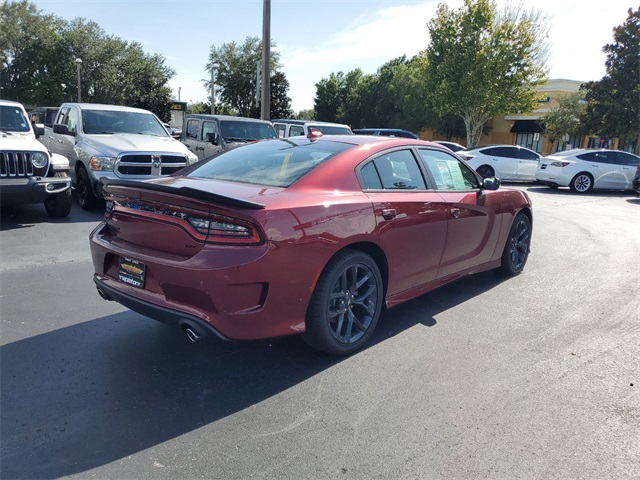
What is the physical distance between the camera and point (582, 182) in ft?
55.3

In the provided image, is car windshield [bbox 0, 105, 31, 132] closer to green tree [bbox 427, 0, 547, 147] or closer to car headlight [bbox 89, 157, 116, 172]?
car headlight [bbox 89, 157, 116, 172]

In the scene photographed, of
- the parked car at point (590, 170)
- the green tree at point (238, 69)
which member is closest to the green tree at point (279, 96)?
the green tree at point (238, 69)

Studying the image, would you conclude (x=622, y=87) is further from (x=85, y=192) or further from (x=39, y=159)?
(x=39, y=159)

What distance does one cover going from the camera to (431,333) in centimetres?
427

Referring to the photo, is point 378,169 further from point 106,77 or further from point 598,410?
point 106,77

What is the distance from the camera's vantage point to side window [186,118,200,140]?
13.5 meters

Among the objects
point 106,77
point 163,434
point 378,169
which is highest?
point 106,77

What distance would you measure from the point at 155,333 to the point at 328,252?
1636mm

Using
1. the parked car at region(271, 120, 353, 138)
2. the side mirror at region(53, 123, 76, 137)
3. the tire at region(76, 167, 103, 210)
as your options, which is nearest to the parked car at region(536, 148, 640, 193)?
the parked car at region(271, 120, 353, 138)

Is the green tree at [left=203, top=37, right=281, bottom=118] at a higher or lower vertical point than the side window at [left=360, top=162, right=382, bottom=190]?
higher

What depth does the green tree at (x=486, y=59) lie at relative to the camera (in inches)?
1170

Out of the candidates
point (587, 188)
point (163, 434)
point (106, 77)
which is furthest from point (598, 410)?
point (106, 77)

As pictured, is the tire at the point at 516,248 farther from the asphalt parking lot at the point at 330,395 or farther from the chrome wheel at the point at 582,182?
the chrome wheel at the point at 582,182

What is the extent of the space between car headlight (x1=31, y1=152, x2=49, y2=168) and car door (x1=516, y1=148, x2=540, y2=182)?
1620 cm
